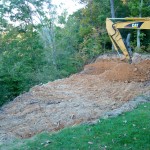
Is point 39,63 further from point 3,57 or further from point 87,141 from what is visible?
point 87,141

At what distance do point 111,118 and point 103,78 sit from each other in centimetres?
538

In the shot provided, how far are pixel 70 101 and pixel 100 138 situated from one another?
3239 mm

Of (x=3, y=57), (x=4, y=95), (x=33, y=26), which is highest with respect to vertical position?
(x=33, y=26)

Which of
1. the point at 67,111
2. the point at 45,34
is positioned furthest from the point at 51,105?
the point at 45,34

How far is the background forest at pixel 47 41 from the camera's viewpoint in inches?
440

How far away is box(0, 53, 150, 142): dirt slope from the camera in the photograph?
6637 mm

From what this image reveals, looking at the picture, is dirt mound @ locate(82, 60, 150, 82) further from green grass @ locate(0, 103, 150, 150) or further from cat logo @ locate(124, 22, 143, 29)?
green grass @ locate(0, 103, 150, 150)

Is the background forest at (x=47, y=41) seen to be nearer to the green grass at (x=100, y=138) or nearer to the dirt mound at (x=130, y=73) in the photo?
the dirt mound at (x=130, y=73)

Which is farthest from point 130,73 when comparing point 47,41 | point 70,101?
point 47,41

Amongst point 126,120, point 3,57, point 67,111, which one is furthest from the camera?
point 3,57

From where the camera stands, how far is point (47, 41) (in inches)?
755

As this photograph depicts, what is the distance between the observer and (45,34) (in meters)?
19.4

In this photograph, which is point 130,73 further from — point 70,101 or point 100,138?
point 100,138

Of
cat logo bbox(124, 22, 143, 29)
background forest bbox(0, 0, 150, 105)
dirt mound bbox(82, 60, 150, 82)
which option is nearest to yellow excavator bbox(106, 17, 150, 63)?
cat logo bbox(124, 22, 143, 29)
